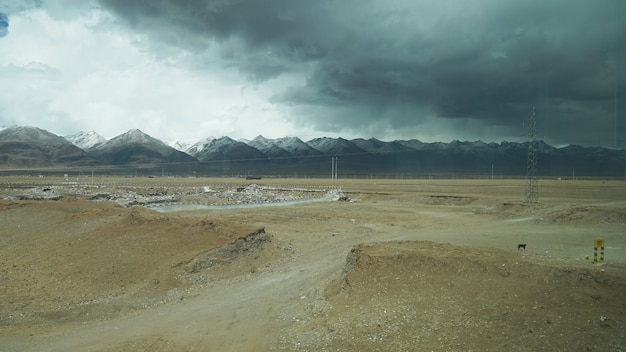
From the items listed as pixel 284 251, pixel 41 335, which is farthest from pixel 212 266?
pixel 41 335

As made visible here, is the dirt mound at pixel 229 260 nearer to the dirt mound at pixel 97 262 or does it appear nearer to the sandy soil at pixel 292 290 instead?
the sandy soil at pixel 292 290

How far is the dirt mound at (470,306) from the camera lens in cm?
1024

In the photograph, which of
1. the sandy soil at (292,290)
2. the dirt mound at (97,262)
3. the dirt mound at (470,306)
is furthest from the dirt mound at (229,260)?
the dirt mound at (470,306)

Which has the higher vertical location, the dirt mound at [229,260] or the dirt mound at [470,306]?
the dirt mound at [470,306]

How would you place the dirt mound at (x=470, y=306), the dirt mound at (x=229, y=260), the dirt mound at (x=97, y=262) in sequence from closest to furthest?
1. the dirt mound at (x=470, y=306)
2. the dirt mound at (x=97, y=262)
3. the dirt mound at (x=229, y=260)

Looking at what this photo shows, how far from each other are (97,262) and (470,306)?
17.0 meters

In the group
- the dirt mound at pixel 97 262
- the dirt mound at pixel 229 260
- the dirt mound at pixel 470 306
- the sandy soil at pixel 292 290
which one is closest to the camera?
the dirt mound at pixel 470 306

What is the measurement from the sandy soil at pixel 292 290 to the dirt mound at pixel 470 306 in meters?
0.04

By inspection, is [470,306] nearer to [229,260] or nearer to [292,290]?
[292,290]

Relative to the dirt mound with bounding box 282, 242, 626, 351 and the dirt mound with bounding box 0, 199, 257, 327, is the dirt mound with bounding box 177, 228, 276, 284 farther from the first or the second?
the dirt mound with bounding box 282, 242, 626, 351

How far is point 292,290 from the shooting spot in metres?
16.8

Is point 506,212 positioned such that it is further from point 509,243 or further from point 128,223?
point 128,223

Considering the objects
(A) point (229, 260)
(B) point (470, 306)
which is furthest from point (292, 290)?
(B) point (470, 306)

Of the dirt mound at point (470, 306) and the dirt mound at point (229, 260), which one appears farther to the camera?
the dirt mound at point (229, 260)
